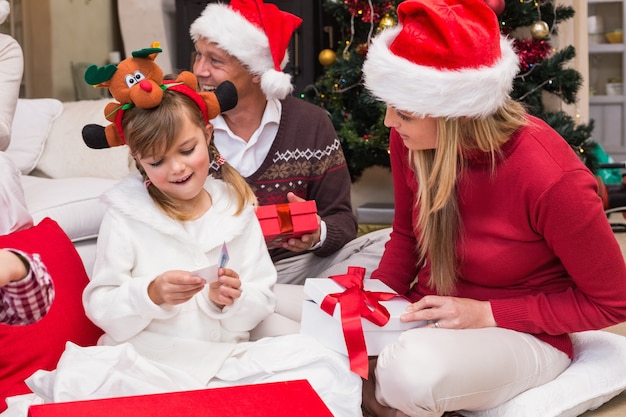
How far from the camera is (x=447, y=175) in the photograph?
1.65m

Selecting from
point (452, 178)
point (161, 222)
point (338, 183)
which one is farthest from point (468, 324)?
point (338, 183)

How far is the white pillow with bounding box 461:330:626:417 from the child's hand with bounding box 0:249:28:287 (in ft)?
3.31

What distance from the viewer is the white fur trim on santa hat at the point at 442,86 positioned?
1593mm

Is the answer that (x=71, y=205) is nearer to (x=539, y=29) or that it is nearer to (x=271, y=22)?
(x=271, y=22)

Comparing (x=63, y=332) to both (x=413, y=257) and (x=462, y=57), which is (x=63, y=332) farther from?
(x=462, y=57)

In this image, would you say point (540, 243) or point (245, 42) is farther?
point (245, 42)

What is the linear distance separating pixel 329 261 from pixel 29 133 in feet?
3.98

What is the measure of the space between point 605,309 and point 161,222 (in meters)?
0.88

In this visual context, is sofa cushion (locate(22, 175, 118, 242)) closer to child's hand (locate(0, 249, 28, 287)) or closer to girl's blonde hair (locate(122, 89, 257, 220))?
girl's blonde hair (locate(122, 89, 257, 220))

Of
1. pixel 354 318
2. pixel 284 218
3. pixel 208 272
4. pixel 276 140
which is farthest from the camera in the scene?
pixel 276 140

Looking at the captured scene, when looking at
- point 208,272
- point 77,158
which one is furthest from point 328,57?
point 208,272

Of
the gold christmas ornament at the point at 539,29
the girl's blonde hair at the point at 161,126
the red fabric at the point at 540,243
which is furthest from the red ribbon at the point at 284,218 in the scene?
the gold christmas ornament at the point at 539,29

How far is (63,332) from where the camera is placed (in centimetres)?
181

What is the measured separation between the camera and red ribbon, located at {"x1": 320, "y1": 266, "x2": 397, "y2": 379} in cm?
161
